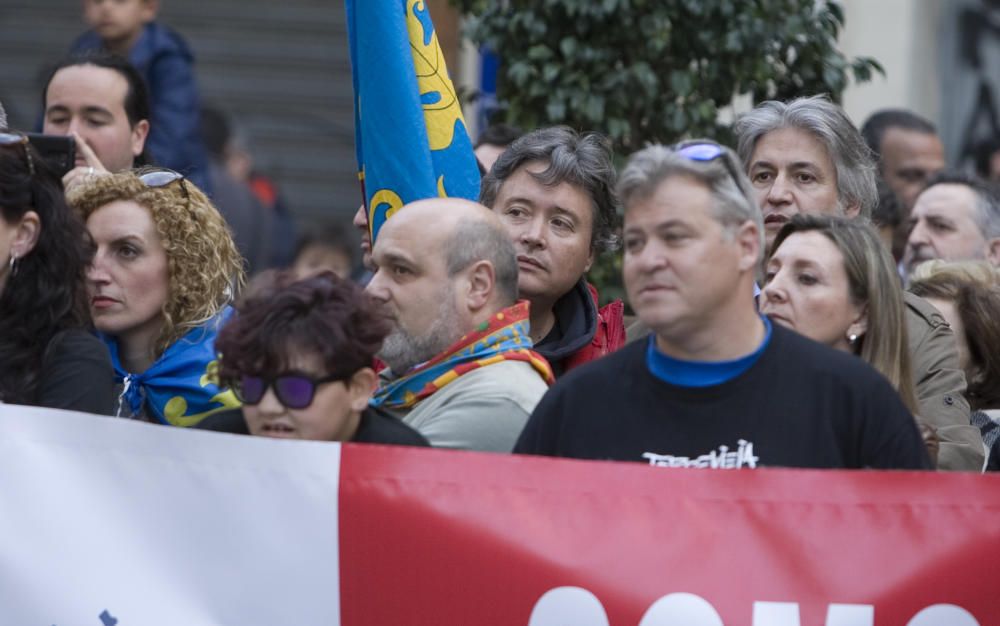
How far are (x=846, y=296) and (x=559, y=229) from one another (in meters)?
1.03

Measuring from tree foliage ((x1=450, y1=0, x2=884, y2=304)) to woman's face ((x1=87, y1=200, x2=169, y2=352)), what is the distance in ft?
7.86

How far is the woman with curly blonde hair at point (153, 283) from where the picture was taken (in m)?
5.12

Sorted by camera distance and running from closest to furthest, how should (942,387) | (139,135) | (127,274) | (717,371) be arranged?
(717,371) < (942,387) < (127,274) < (139,135)

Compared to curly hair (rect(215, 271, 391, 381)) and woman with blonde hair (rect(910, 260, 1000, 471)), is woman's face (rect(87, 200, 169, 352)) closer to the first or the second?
curly hair (rect(215, 271, 391, 381))

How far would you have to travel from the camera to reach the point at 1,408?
416cm

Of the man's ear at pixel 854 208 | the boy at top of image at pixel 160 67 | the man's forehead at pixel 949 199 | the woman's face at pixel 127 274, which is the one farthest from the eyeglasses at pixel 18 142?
the man's forehead at pixel 949 199

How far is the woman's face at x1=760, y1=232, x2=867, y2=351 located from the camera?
4719 millimetres

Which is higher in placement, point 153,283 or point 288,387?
point 153,283

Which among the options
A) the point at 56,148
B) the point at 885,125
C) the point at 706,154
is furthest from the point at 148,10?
the point at 706,154

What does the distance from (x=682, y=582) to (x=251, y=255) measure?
7.07 meters

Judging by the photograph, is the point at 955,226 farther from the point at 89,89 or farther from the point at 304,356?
the point at 304,356

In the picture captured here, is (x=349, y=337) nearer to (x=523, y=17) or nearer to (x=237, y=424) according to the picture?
(x=237, y=424)

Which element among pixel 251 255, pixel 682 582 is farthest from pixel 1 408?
pixel 251 255

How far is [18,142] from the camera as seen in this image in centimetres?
470
